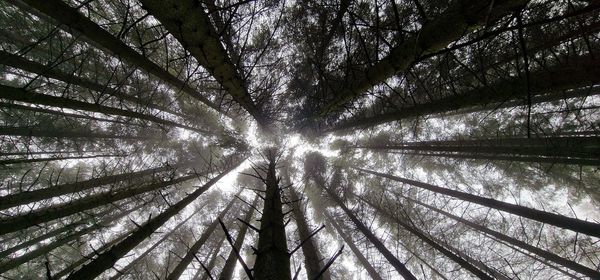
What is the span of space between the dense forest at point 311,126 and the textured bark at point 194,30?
0.07 ft

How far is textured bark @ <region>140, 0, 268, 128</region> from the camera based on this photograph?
2.30 m

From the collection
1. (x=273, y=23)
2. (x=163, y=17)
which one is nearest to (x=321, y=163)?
(x=273, y=23)

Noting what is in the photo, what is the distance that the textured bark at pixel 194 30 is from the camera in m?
2.30

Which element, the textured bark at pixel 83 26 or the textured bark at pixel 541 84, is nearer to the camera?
the textured bark at pixel 83 26

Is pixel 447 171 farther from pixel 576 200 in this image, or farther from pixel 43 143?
pixel 43 143

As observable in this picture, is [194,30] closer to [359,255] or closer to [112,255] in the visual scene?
[112,255]

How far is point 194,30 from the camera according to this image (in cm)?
267

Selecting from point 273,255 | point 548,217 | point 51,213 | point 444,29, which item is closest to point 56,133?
point 51,213

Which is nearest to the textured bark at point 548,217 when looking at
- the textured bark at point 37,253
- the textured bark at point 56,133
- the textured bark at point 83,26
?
the textured bark at point 83,26

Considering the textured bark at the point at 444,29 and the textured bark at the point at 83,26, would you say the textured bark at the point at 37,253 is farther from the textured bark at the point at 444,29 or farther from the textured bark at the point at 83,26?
the textured bark at the point at 444,29

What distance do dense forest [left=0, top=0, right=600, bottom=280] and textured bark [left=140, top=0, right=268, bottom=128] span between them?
0.02 meters

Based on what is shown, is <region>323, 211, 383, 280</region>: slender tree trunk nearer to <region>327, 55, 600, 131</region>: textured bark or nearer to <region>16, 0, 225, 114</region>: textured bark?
<region>327, 55, 600, 131</region>: textured bark

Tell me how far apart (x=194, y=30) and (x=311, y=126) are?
373 inches

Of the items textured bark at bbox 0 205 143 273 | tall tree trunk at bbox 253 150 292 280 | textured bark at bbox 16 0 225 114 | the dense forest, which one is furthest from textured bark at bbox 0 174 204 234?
tall tree trunk at bbox 253 150 292 280
